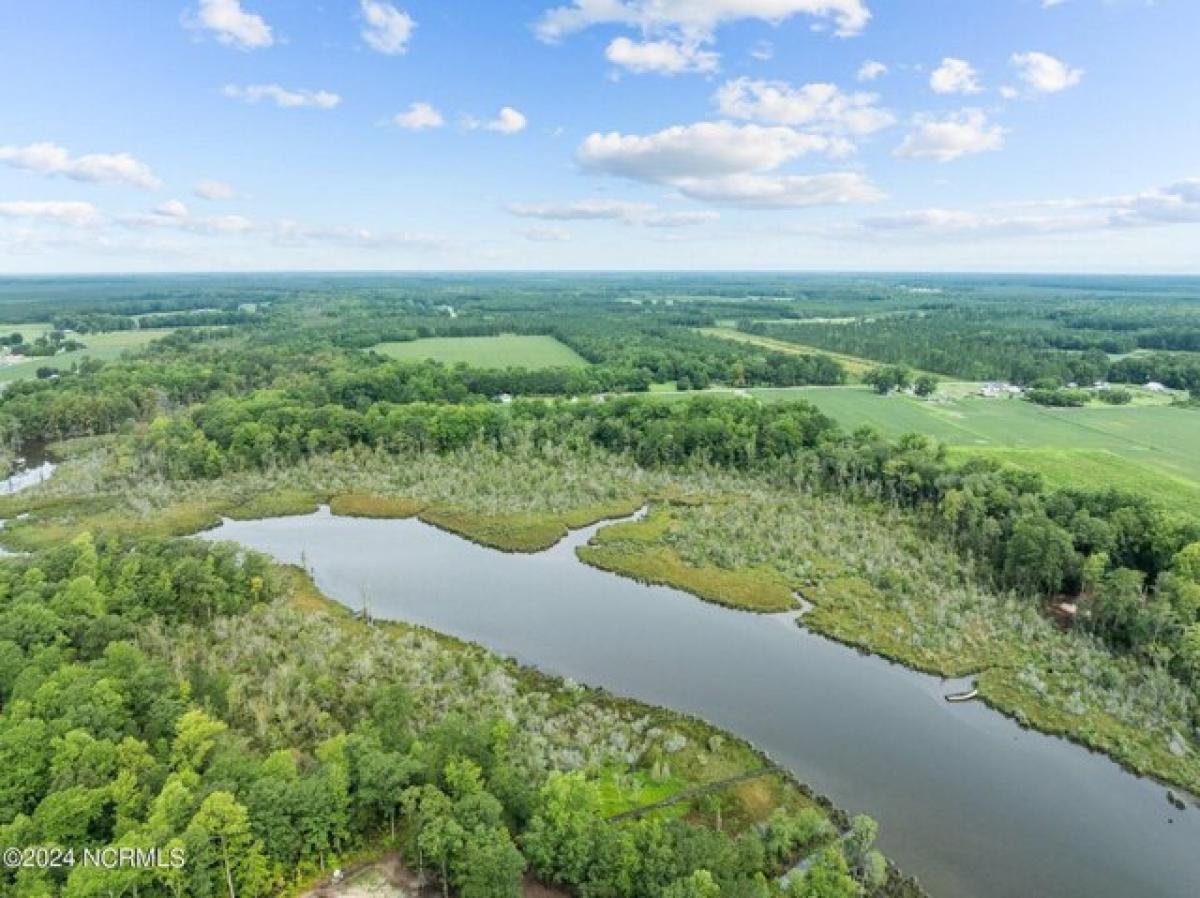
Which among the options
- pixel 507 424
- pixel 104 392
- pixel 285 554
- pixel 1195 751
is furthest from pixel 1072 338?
pixel 104 392

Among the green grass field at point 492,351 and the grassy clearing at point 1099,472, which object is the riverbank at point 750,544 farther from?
the green grass field at point 492,351

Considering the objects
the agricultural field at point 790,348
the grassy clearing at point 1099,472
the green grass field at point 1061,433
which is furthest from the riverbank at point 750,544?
the agricultural field at point 790,348

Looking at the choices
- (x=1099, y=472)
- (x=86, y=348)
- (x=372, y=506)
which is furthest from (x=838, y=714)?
(x=86, y=348)

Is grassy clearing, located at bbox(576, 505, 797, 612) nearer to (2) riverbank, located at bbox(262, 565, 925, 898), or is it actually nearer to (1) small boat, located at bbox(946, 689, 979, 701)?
(1) small boat, located at bbox(946, 689, 979, 701)

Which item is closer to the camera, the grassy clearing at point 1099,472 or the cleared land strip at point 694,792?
the cleared land strip at point 694,792

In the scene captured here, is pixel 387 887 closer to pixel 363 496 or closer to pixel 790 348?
pixel 363 496
